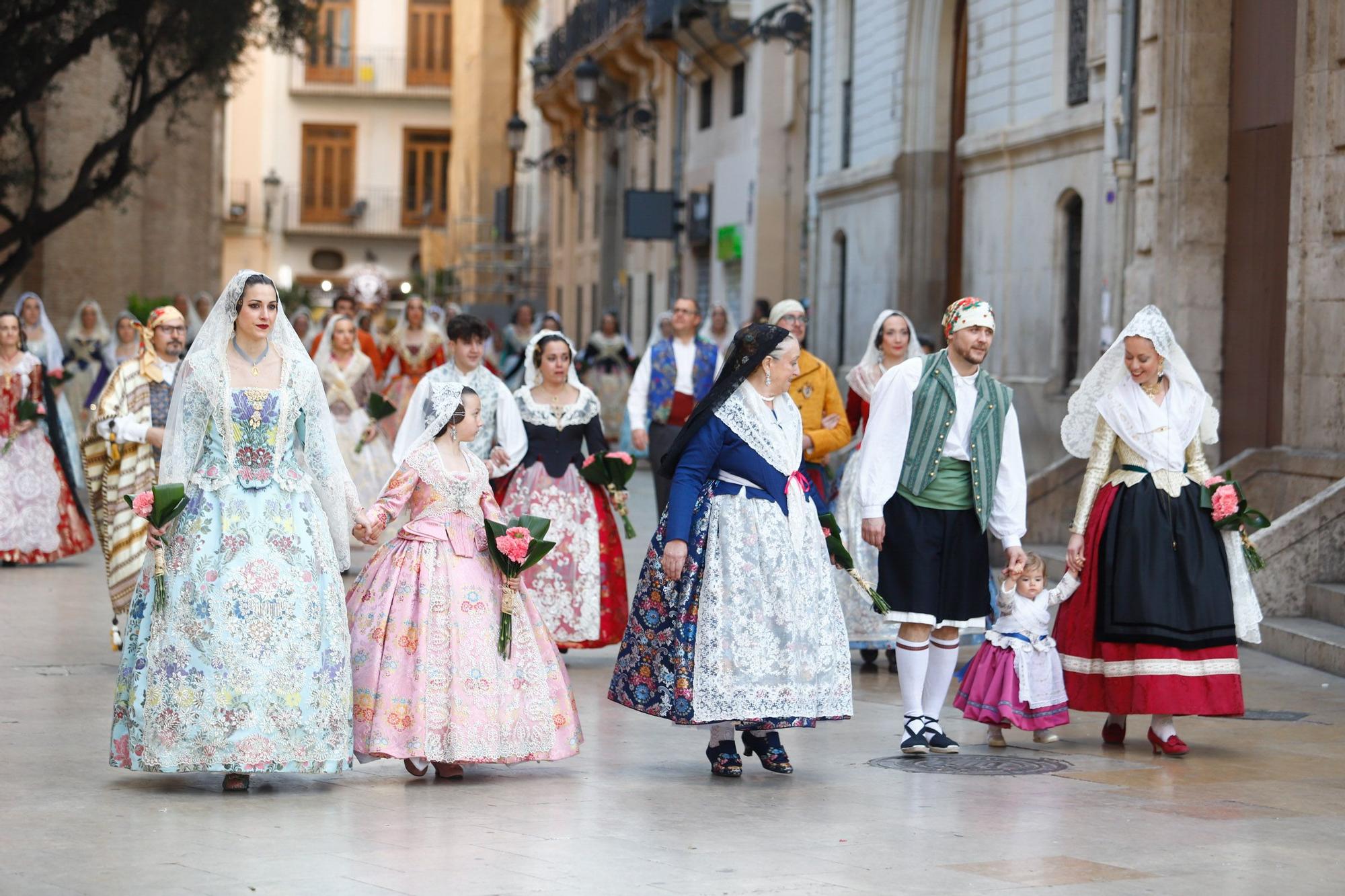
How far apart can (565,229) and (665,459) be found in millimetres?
42138

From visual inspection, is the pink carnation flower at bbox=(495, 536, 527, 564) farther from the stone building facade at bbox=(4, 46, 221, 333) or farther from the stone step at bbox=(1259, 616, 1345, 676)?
the stone building facade at bbox=(4, 46, 221, 333)

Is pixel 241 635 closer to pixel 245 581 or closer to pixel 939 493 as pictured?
pixel 245 581

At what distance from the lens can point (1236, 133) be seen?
15.4 metres

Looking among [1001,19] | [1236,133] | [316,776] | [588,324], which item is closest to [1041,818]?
[316,776]

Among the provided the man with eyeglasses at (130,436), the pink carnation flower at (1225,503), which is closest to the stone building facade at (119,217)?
the man with eyeglasses at (130,436)

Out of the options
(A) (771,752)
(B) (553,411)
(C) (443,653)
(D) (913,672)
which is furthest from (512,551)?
(B) (553,411)

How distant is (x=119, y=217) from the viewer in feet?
112

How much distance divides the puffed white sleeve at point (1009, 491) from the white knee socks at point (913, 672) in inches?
22.4

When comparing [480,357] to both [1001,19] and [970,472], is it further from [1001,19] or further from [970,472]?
[1001,19]

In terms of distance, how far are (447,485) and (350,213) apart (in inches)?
2475

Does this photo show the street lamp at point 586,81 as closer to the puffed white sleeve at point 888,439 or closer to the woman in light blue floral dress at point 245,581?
the puffed white sleeve at point 888,439

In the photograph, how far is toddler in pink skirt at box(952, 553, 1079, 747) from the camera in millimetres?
9078

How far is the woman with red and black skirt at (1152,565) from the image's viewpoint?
29.5 ft

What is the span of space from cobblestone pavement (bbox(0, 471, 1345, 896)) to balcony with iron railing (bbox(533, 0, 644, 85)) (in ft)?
93.5
